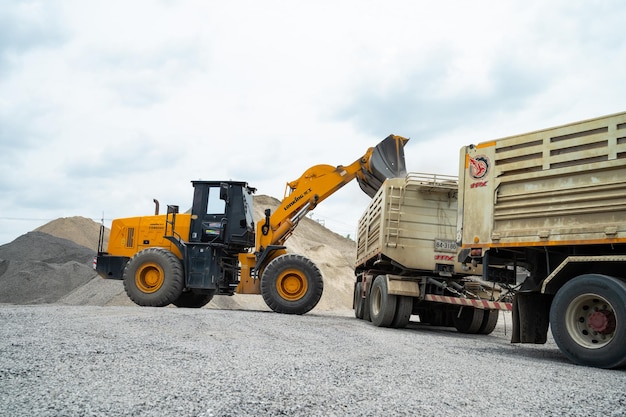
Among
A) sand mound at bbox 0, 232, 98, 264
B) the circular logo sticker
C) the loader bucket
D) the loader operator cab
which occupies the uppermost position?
the loader bucket

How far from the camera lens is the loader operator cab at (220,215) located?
12.9 m

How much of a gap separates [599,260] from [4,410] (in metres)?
6.21

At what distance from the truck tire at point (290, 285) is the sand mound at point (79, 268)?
17.4 feet

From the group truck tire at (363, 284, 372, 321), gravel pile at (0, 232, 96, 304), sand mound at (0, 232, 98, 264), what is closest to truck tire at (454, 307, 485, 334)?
truck tire at (363, 284, 372, 321)

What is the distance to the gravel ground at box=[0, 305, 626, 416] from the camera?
3.68m

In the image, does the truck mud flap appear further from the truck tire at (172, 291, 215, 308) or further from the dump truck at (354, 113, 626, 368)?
the truck tire at (172, 291, 215, 308)

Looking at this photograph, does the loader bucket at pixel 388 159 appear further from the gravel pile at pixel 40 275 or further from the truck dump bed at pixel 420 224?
the gravel pile at pixel 40 275

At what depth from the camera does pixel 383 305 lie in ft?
34.5

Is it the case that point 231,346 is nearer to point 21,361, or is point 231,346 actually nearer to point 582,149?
point 21,361

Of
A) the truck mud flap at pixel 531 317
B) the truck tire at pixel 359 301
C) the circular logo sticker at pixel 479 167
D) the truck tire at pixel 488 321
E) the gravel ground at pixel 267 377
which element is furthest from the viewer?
the truck tire at pixel 359 301

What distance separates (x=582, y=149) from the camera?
6.91 metres

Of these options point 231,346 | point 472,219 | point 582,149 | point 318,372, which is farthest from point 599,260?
point 231,346

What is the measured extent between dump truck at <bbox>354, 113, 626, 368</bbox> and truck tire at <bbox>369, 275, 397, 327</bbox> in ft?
0.14

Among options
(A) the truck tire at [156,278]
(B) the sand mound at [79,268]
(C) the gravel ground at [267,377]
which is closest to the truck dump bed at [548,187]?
(C) the gravel ground at [267,377]
